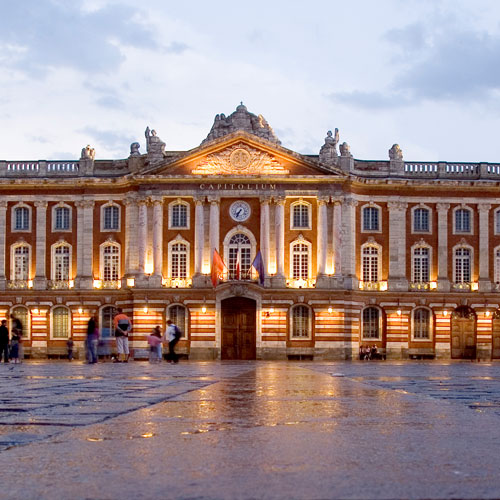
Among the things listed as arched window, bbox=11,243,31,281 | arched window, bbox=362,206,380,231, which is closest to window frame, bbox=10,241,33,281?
arched window, bbox=11,243,31,281

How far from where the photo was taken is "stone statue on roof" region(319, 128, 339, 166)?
61.3 m

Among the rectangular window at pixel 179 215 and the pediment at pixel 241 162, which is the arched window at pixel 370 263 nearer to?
the pediment at pixel 241 162

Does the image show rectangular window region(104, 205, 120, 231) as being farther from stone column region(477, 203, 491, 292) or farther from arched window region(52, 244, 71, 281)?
stone column region(477, 203, 491, 292)

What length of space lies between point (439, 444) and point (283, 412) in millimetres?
3548

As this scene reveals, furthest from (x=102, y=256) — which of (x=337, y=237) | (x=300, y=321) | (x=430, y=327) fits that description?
(x=430, y=327)

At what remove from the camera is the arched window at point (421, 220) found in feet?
204

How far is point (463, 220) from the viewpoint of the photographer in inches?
2454

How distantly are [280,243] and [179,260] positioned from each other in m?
6.01

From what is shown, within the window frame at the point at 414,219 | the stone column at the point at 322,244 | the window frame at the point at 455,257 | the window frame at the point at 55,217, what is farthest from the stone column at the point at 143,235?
the window frame at the point at 455,257

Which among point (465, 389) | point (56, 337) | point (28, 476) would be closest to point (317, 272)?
point (56, 337)

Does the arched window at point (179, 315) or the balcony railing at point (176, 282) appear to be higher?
the balcony railing at point (176, 282)

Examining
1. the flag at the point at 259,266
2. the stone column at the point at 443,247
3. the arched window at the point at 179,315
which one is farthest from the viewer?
the stone column at the point at 443,247

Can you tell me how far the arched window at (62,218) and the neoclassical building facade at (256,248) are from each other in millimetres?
139

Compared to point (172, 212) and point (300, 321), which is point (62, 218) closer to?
point (172, 212)
